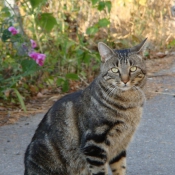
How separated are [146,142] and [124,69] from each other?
4.94 feet

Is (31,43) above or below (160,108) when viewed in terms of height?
above

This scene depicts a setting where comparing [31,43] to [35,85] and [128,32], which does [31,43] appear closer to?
[35,85]

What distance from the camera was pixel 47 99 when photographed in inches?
282

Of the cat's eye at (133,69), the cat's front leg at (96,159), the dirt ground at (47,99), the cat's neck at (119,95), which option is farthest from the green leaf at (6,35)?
the cat's front leg at (96,159)

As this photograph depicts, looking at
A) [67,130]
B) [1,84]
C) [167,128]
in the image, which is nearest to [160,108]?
[167,128]

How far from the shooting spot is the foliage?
670 cm

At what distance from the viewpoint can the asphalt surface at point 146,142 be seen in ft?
16.3

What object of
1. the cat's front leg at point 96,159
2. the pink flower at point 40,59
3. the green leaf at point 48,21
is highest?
the green leaf at point 48,21

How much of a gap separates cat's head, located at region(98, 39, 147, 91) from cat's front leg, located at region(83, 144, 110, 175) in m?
0.58

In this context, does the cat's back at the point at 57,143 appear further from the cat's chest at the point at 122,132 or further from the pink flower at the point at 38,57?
the pink flower at the point at 38,57

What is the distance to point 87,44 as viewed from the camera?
315 inches

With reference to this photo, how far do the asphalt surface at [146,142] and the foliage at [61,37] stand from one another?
0.67 metres

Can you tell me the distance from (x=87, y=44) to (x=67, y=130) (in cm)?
375

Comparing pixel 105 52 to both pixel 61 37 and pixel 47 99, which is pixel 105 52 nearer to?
pixel 47 99
